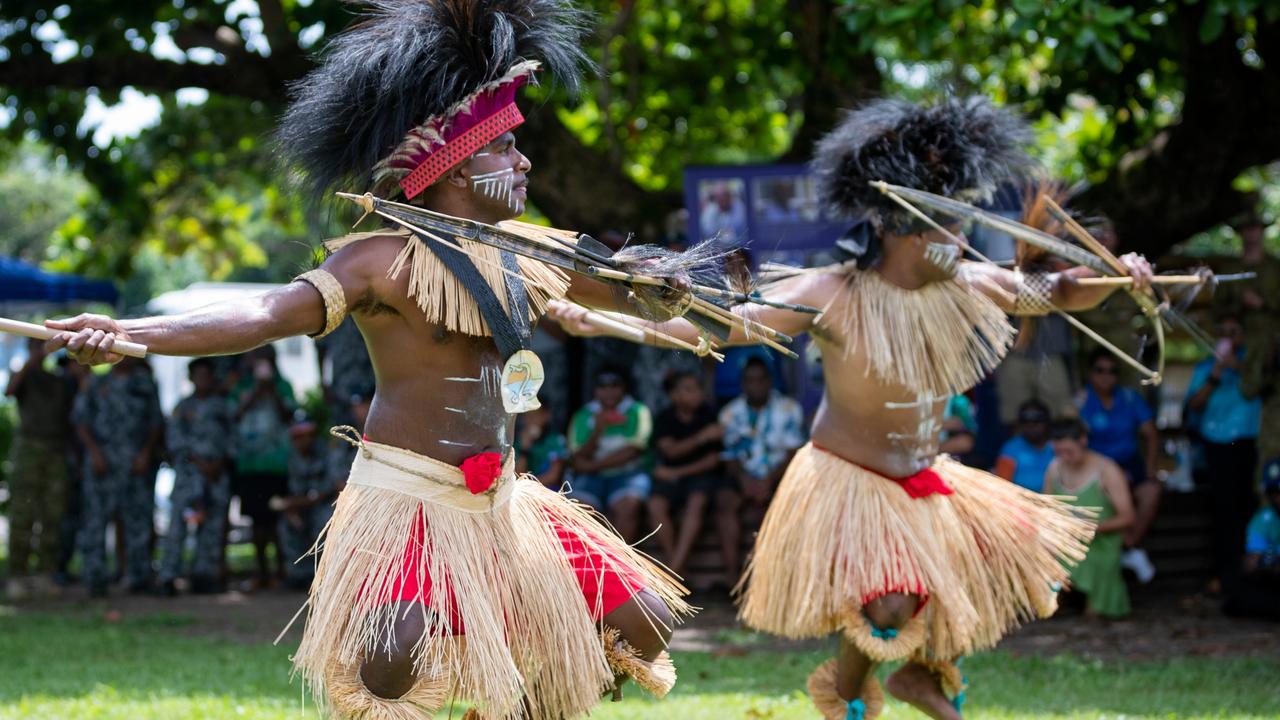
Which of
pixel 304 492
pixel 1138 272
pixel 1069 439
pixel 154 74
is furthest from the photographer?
pixel 304 492

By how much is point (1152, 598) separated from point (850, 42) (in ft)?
12.5

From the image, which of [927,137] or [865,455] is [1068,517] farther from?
[927,137]

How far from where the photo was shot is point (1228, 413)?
8.36 meters

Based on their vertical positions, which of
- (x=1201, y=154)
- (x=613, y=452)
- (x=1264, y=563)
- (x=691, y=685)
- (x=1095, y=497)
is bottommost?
(x=691, y=685)

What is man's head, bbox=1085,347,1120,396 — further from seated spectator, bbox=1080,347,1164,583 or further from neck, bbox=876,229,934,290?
neck, bbox=876,229,934,290

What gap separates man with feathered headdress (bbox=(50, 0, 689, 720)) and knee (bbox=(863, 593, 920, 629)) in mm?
883

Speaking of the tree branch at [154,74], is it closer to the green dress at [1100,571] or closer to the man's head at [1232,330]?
the green dress at [1100,571]

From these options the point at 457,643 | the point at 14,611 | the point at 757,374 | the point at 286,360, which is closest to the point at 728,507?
the point at 757,374

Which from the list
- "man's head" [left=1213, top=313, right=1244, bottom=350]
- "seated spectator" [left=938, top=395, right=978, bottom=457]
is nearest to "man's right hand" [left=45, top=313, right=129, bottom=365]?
"seated spectator" [left=938, top=395, right=978, bottom=457]

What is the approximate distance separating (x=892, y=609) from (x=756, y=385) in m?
4.04

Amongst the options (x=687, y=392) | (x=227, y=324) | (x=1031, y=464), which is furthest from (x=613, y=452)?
(x=227, y=324)

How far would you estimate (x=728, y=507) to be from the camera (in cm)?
847

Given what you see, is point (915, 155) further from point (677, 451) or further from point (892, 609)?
point (677, 451)

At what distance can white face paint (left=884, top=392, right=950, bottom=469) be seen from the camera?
4684mm
